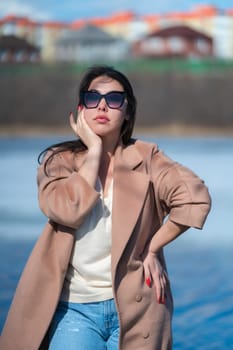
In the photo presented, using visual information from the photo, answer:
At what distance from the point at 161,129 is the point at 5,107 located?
1.65 meters

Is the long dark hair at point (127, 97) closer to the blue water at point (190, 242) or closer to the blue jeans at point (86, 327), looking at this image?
the blue jeans at point (86, 327)

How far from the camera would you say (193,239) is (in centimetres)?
529

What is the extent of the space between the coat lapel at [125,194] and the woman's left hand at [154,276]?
0.31 ft

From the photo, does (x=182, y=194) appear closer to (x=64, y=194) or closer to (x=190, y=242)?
(x=64, y=194)

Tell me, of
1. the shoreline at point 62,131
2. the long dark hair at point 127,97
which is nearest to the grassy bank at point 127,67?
the shoreline at point 62,131

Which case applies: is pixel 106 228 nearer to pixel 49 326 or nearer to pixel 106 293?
pixel 106 293

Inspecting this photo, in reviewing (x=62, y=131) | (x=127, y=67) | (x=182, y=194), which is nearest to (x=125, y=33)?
(x=127, y=67)

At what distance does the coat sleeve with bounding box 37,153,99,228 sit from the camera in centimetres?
170

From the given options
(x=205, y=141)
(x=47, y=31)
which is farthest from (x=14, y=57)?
(x=205, y=141)

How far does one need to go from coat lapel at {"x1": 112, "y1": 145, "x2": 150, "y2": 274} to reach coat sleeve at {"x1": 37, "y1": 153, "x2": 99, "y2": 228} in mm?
79

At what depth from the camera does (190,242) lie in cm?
518

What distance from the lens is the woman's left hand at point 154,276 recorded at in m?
1.80

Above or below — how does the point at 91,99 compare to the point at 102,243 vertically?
above

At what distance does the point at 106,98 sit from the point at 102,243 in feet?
1.10
